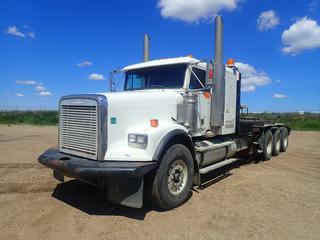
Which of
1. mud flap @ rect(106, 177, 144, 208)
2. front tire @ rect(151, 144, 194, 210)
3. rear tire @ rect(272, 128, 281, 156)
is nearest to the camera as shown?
mud flap @ rect(106, 177, 144, 208)

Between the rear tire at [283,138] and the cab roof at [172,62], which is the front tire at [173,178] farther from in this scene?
the rear tire at [283,138]

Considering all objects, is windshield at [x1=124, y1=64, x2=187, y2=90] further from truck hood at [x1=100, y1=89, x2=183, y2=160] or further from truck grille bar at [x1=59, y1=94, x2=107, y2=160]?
truck grille bar at [x1=59, y1=94, x2=107, y2=160]

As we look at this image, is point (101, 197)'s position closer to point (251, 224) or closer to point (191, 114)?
point (191, 114)

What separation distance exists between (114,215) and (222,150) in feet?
11.4

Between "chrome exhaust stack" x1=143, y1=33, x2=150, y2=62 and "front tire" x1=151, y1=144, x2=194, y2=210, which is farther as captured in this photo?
"chrome exhaust stack" x1=143, y1=33, x2=150, y2=62

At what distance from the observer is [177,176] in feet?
17.8

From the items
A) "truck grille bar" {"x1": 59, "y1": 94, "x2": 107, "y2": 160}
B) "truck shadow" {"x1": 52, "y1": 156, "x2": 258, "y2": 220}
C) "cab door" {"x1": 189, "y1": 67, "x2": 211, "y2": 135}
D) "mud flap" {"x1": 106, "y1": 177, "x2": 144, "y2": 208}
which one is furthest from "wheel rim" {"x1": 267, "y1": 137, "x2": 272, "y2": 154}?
"truck grille bar" {"x1": 59, "y1": 94, "x2": 107, "y2": 160}

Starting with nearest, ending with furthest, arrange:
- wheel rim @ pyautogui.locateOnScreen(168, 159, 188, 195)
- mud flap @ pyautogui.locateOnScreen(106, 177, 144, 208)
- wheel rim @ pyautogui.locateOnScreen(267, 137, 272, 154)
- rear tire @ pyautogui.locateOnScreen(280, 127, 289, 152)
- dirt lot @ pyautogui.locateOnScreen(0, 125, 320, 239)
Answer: dirt lot @ pyautogui.locateOnScreen(0, 125, 320, 239) → mud flap @ pyautogui.locateOnScreen(106, 177, 144, 208) → wheel rim @ pyautogui.locateOnScreen(168, 159, 188, 195) → wheel rim @ pyautogui.locateOnScreen(267, 137, 272, 154) → rear tire @ pyautogui.locateOnScreen(280, 127, 289, 152)

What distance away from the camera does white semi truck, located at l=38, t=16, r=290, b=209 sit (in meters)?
4.62

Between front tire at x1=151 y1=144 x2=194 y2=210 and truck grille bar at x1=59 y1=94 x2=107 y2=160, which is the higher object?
truck grille bar at x1=59 y1=94 x2=107 y2=160

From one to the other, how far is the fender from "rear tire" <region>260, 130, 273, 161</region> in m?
5.35

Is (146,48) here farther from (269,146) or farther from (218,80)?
(269,146)

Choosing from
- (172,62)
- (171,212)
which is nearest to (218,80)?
(172,62)

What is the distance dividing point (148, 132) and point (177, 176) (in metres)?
1.17
